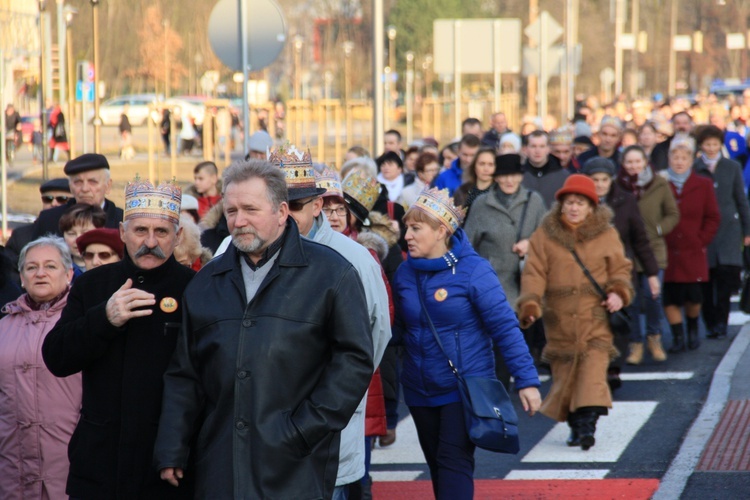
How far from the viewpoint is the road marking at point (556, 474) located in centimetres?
792

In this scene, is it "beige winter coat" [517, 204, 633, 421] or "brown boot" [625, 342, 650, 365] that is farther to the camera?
"brown boot" [625, 342, 650, 365]

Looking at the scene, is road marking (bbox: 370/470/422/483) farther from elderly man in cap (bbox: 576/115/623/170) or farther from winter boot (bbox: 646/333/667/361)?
elderly man in cap (bbox: 576/115/623/170)

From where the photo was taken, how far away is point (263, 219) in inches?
173

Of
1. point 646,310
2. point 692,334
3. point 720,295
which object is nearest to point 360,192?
point 646,310

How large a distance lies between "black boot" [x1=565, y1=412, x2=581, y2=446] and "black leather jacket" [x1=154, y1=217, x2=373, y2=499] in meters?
4.40

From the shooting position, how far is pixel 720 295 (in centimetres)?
1311

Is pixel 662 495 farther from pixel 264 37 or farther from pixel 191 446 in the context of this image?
pixel 264 37

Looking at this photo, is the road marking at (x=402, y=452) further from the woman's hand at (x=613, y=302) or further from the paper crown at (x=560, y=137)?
the paper crown at (x=560, y=137)

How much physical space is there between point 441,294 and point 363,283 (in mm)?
993

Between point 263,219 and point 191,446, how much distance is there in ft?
2.67

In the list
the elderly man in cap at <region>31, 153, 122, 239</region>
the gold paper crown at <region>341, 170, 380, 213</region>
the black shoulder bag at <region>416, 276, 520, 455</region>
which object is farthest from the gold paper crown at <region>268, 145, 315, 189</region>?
the elderly man in cap at <region>31, 153, 122, 239</region>

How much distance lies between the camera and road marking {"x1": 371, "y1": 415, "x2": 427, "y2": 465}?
8.49 m

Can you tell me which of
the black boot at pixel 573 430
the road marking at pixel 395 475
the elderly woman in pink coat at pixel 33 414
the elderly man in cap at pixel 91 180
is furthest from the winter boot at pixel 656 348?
the elderly woman in pink coat at pixel 33 414

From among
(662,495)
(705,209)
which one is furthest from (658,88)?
(662,495)
